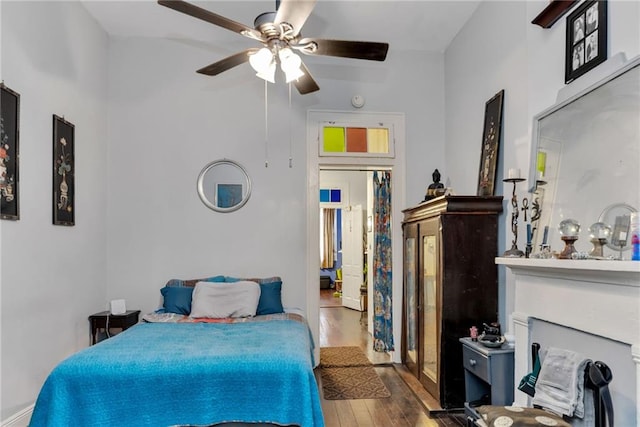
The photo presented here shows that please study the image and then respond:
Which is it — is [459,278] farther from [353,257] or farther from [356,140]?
[353,257]

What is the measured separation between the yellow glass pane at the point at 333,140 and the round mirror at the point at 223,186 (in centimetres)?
91

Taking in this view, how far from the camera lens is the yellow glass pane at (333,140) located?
14.3ft

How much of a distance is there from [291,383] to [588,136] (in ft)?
6.79

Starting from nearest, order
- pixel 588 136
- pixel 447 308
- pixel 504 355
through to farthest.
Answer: pixel 588 136 → pixel 504 355 → pixel 447 308

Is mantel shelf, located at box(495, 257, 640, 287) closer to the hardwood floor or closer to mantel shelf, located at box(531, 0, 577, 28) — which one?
the hardwood floor

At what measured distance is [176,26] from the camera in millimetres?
4012

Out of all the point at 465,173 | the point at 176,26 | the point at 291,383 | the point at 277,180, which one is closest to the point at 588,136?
the point at 465,173

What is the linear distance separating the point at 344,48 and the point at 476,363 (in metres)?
2.28

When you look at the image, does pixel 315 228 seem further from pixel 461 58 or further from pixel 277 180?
pixel 461 58

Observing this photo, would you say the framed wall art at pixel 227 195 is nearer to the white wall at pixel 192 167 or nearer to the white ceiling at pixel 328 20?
the white wall at pixel 192 167

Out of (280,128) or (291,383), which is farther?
(280,128)

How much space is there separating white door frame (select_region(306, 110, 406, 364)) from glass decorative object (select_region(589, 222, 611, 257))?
2.51m

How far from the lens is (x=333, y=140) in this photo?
14.4 feet

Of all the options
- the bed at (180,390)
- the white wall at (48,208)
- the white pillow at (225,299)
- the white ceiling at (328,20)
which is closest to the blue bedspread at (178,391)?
the bed at (180,390)
